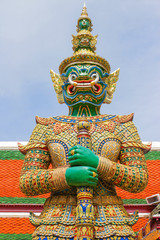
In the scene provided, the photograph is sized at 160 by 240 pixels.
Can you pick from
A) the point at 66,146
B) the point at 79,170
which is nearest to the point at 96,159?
the point at 79,170

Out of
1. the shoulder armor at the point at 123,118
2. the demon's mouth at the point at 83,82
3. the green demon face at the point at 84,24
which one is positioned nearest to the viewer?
the demon's mouth at the point at 83,82

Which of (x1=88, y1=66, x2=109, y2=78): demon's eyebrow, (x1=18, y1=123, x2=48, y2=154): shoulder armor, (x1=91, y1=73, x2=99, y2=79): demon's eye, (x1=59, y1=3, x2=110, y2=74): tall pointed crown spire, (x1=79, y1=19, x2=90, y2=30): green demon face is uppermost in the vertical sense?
(x1=79, y1=19, x2=90, y2=30): green demon face

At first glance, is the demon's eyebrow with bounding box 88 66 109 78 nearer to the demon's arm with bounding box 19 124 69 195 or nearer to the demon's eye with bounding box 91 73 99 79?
the demon's eye with bounding box 91 73 99 79

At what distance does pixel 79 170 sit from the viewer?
14.4ft

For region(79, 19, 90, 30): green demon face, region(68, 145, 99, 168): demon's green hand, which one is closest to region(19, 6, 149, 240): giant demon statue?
region(68, 145, 99, 168): demon's green hand

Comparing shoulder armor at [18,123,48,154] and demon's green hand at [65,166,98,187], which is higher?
shoulder armor at [18,123,48,154]

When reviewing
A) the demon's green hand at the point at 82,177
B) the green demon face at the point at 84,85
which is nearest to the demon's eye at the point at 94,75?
the green demon face at the point at 84,85

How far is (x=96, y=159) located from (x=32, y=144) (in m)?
Result: 0.98

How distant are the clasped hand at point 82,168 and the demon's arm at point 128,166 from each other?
115 millimetres

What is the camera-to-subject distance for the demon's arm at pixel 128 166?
14.9 feet

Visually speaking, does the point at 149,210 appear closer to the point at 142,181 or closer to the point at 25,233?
the point at 25,233

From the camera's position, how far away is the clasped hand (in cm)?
434

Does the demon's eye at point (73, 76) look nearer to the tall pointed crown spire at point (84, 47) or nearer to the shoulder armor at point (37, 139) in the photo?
the tall pointed crown spire at point (84, 47)

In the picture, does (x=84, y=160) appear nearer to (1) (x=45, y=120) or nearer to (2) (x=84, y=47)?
(1) (x=45, y=120)
